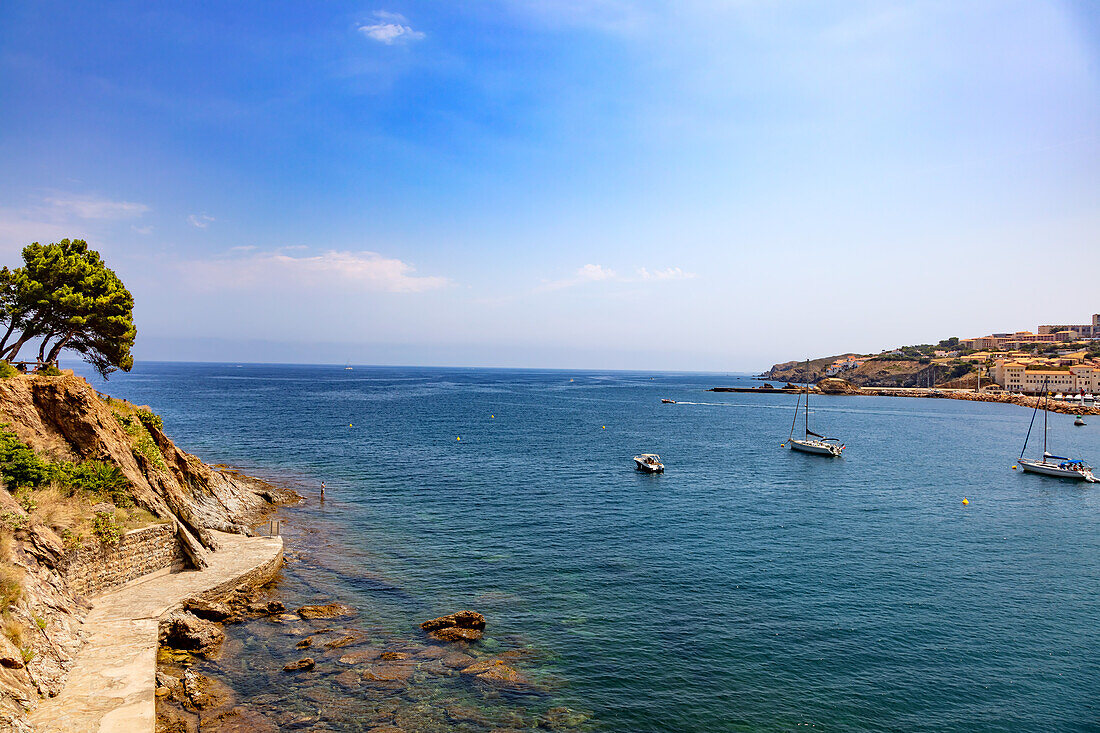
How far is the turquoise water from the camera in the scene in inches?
828

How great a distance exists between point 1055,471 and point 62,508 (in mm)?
85028

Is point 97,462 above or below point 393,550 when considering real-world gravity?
above

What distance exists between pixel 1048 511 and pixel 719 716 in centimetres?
4518

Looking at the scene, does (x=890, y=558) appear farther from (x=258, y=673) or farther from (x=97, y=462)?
(x=97, y=462)

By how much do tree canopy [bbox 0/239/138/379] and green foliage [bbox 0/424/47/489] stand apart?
10273 millimetres

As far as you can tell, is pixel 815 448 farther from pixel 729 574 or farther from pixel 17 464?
pixel 17 464

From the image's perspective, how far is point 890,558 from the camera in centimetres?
3506

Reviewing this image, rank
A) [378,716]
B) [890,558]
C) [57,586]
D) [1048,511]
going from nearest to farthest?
[378,716], [57,586], [890,558], [1048,511]

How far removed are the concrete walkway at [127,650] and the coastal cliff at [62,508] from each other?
0.52m

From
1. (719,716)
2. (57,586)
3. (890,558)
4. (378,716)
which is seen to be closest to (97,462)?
(57,586)

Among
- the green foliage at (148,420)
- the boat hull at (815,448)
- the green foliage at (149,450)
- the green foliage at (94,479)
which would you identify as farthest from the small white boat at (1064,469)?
the green foliage at (148,420)

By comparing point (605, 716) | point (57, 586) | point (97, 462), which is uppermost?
point (97, 462)

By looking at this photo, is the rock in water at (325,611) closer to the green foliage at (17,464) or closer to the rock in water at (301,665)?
the rock in water at (301,665)

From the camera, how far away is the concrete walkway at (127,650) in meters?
15.9
